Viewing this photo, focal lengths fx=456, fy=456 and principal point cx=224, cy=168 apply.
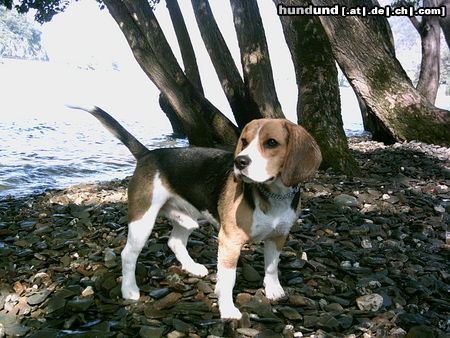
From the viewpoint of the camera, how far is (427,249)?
4.79 metres

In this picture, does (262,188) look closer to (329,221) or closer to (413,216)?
(329,221)

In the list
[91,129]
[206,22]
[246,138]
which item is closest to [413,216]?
[246,138]

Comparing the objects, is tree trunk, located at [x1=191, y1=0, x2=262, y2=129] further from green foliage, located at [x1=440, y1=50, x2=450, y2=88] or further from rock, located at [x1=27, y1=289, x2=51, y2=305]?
green foliage, located at [x1=440, y1=50, x2=450, y2=88]

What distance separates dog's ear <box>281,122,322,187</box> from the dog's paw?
1133 mm

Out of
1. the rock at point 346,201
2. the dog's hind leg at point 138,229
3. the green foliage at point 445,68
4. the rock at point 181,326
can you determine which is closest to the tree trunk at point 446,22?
the rock at point 346,201

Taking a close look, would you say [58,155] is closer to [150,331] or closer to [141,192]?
[141,192]

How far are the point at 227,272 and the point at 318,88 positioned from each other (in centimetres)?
502

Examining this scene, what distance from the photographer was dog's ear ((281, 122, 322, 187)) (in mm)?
3287

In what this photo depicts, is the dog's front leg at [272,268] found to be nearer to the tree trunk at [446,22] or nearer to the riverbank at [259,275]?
the riverbank at [259,275]

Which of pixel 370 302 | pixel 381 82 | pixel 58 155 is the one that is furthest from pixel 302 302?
pixel 58 155

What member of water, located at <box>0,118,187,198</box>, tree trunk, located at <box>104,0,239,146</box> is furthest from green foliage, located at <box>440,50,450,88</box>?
tree trunk, located at <box>104,0,239,146</box>

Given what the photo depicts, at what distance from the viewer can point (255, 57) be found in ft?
33.3

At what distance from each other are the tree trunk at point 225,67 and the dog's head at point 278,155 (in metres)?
6.82

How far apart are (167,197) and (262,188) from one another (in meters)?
1.01
